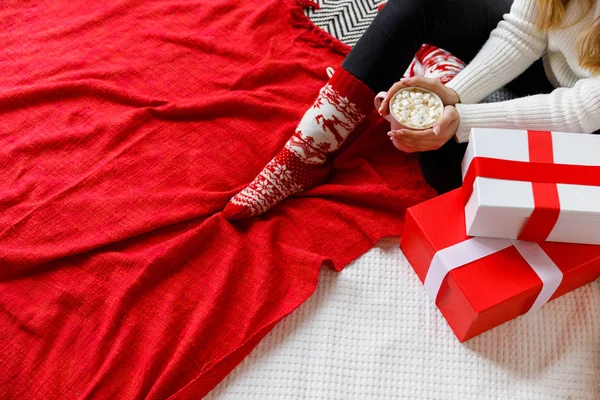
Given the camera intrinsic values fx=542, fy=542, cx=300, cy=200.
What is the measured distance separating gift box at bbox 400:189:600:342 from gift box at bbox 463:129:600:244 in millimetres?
19

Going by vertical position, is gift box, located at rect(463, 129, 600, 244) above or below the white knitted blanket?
above

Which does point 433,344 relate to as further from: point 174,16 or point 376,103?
point 174,16

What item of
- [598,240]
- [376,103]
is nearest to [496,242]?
[598,240]

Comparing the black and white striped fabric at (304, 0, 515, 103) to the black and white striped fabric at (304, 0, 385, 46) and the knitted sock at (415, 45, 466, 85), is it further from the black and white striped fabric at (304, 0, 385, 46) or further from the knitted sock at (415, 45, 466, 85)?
the knitted sock at (415, 45, 466, 85)

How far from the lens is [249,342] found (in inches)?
30.5

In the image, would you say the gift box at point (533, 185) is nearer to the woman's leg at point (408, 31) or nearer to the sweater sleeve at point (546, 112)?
the sweater sleeve at point (546, 112)

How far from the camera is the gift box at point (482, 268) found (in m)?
0.73

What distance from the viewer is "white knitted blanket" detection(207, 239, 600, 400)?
0.77m

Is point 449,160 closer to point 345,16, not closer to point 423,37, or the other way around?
point 423,37

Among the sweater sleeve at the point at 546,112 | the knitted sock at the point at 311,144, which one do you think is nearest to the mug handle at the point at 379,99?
the knitted sock at the point at 311,144

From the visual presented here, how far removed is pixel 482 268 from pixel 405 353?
0.17m

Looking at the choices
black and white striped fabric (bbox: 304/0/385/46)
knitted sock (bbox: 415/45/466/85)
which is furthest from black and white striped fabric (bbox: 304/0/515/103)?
knitted sock (bbox: 415/45/466/85)

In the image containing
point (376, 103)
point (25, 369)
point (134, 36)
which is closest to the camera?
point (25, 369)

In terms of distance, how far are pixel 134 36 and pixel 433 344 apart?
826mm
